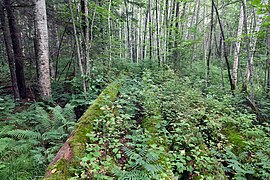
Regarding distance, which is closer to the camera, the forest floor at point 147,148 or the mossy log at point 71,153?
the mossy log at point 71,153

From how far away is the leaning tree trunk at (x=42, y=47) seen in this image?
18.9 feet

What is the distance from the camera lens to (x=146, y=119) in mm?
4398

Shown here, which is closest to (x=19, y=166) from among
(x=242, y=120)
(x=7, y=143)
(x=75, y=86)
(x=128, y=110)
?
(x=7, y=143)

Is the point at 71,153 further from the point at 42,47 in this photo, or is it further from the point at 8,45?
the point at 8,45

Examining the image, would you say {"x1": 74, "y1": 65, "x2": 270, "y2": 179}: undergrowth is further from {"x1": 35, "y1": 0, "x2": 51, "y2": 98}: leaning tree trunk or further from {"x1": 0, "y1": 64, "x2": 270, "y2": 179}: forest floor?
{"x1": 35, "y1": 0, "x2": 51, "y2": 98}: leaning tree trunk

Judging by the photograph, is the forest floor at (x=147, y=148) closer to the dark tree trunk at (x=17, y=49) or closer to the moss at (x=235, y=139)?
the moss at (x=235, y=139)

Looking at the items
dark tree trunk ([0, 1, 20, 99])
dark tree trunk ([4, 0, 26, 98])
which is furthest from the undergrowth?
dark tree trunk ([4, 0, 26, 98])

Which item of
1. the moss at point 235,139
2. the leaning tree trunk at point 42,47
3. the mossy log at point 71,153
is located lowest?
the moss at point 235,139

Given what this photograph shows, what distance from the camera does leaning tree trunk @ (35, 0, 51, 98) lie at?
18.9 feet

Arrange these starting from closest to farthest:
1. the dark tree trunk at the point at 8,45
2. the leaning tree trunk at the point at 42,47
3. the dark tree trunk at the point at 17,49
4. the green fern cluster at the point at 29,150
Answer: the green fern cluster at the point at 29,150
the leaning tree trunk at the point at 42,47
the dark tree trunk at the point at 8,45
the dark tree trunk at the point at 17,49

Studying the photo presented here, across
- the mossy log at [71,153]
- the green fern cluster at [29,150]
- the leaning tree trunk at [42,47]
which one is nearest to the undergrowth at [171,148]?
the mossy log at [71,153]

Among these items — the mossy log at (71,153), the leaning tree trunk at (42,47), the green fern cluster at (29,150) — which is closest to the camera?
the mossy log at (71,153)

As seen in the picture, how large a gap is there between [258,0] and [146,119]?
3282mm

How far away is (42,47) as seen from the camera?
5934mm
